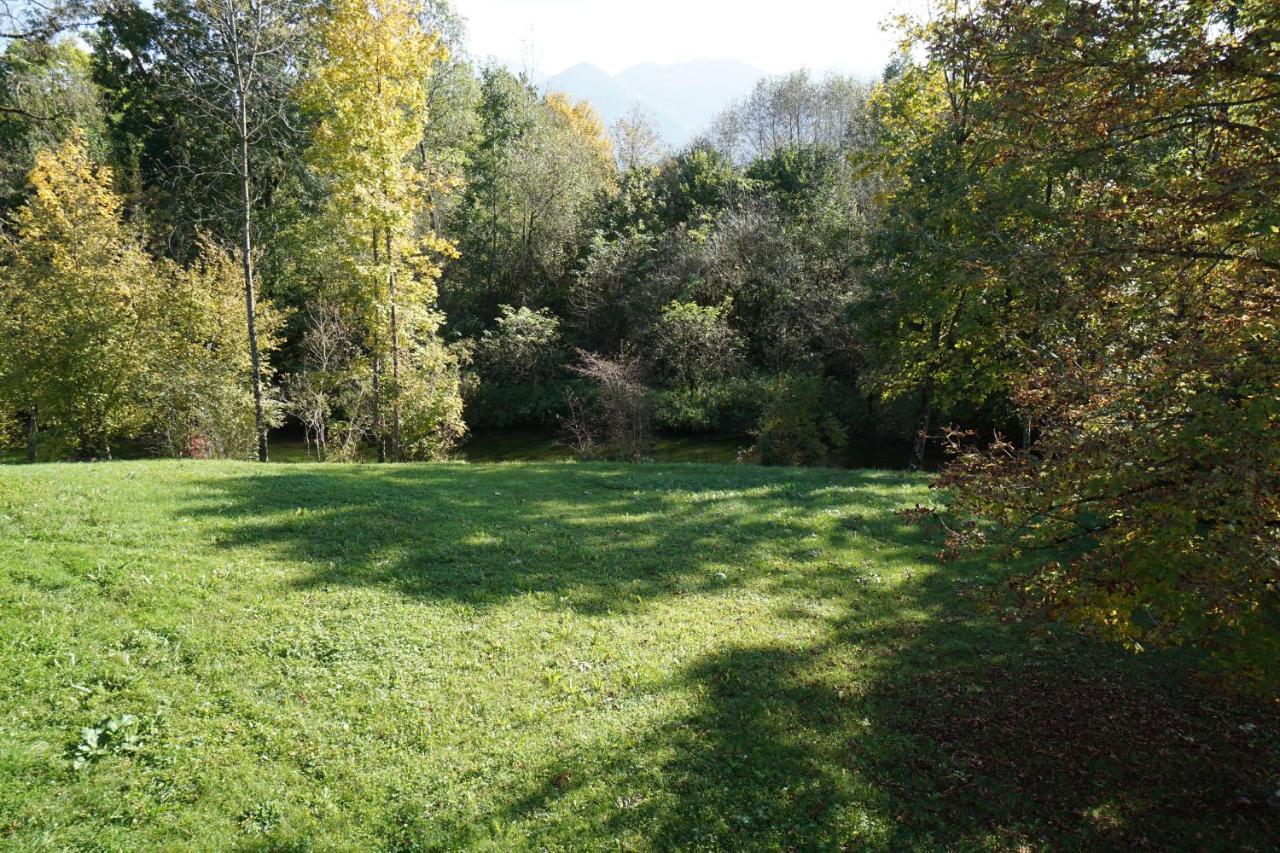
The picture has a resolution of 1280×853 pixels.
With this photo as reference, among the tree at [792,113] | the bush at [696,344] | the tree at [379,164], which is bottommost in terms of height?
the bush at [696,344]

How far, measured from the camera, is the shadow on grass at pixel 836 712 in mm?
5582

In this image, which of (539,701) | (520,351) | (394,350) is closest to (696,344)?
(520,351)

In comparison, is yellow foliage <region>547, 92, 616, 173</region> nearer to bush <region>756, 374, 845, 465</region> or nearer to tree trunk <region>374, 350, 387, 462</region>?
tree trunk <region>374, 350, 387, 462</region>

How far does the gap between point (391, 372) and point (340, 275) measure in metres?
5.88

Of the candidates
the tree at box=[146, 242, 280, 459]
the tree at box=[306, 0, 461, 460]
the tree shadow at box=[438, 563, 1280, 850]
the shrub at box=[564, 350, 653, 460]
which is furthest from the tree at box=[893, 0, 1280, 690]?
the tree at box=[146, 242, 280, 459]

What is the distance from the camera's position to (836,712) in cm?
723

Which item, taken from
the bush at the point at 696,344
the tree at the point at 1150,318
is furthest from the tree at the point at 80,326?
the tree at the point at 1150,318

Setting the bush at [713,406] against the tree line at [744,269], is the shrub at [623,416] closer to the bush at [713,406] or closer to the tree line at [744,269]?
the tree line at [744,269]

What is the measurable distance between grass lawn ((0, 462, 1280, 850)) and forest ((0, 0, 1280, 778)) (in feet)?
4.93

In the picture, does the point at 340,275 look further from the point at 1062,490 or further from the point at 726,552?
the point at 1062,490

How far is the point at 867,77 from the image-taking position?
5994cm

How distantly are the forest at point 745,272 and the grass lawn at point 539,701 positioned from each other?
59.1 inches

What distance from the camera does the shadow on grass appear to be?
558 cm

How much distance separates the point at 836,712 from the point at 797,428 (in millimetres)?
14147
